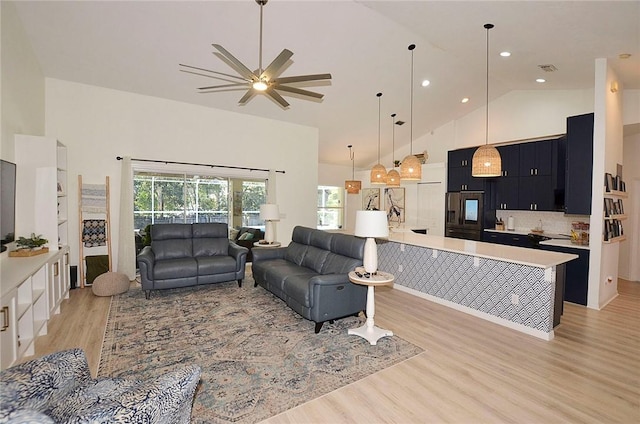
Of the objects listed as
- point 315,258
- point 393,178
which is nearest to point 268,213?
point 315,258

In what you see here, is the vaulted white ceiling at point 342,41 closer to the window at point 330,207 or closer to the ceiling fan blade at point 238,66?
the ceiling fan blade at point 238,66

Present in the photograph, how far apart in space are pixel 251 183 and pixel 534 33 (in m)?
5.35

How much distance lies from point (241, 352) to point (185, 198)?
3966 millimetres

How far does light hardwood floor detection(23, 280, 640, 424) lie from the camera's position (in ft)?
7.11

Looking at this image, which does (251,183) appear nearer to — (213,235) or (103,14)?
(213,235)

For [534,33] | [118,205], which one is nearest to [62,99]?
[118,205]

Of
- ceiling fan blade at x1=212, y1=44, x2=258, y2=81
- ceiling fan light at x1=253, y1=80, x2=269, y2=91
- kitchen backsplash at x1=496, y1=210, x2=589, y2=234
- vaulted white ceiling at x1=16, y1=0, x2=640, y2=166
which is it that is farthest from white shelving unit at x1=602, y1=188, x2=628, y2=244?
ceiling fan blade at x1=212, y1=44, x2=258, y2=81

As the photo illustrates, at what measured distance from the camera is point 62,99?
4.88m

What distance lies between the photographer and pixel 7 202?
334 cm

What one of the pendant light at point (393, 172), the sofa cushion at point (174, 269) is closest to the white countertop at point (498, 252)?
the pendant light at point (393, 172)

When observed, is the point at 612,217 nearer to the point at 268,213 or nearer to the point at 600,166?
the point at 600,166

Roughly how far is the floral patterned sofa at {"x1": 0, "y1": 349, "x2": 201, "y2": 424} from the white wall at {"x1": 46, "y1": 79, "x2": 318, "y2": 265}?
14.3 ft

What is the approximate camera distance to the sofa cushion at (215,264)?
4754 millimetres

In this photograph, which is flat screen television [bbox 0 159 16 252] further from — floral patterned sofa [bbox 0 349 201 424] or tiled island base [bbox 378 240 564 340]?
tiled island base [bbox 378 240 564 340]
